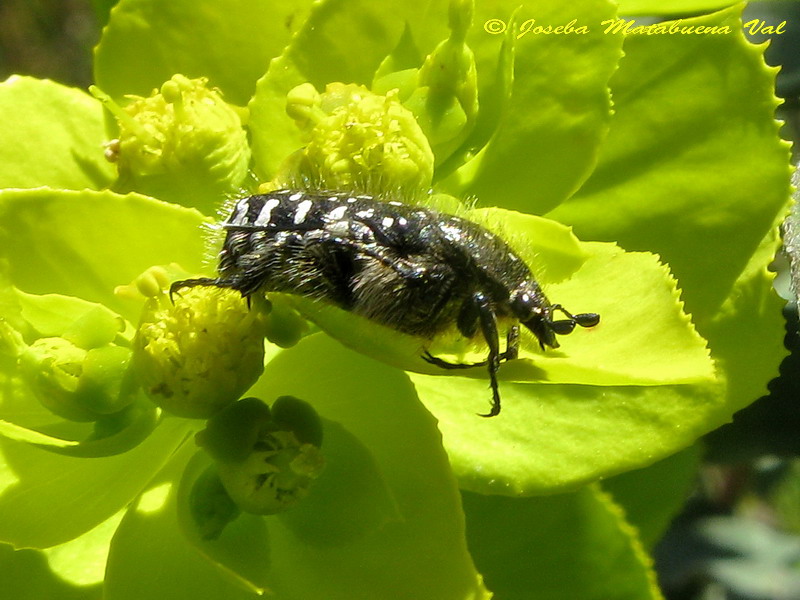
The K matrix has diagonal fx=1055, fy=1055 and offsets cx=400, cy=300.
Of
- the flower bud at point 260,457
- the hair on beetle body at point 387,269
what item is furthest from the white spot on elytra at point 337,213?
the flower bud at point 260,457

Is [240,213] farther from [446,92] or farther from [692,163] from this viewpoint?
[692,163]

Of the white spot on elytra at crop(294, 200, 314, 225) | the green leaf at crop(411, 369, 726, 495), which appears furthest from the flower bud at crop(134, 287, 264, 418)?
the green leaf at crop(411, 369, 726, 495)

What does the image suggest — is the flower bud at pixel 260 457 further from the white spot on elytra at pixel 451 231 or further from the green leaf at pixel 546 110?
the green leaf at pixel 546 110

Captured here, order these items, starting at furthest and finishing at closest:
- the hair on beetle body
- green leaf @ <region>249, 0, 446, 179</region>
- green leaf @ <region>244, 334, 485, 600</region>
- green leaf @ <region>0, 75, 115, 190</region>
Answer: green leaf @ <region>0, 75, 115, 190</region> < green leaf @ <region>249, 0, 446, 179</region> < green leaf @ <region>244, 334, 485, 600</region> < the hair on beetle body

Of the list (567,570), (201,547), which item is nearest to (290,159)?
(201,547)

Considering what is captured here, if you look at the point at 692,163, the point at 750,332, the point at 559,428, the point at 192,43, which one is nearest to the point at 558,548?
the point at 559,428

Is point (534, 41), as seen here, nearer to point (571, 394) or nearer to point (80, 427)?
point (571, 394)

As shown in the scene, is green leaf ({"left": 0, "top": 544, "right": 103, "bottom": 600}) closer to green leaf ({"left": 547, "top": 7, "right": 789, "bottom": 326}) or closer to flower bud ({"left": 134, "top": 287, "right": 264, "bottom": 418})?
flower bud ({"left": 134, "top": 287, "right": 264, "bottom": 418})
